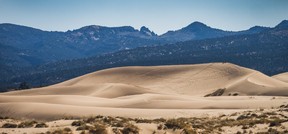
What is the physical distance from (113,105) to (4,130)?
93.1ft

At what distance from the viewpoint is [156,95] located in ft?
187

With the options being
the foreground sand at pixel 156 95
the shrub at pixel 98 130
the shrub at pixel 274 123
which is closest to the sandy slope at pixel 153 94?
the foreground sand at pixel 156 95

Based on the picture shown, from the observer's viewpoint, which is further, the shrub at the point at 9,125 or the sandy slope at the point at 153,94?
the sandy slope at the point at 153,94

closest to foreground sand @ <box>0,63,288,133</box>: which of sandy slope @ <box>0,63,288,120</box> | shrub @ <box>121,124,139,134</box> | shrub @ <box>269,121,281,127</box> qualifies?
sandy slope @ <box>0,63,288,120</box>

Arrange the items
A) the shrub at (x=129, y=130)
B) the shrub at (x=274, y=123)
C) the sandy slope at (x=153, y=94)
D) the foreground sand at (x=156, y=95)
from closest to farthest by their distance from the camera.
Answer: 1. the shrub at (x=129, y=130)
2. the shrub at (x=274, y=123)
3. the foreground sand at (x=156, y=95)
4. the sandy slope at (x=153, y=94)

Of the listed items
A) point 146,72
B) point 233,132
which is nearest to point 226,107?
point 233,132

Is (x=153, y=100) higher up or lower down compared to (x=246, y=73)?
lower down

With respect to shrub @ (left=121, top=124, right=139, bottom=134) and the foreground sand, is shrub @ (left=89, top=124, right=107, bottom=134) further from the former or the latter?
the foreground sand

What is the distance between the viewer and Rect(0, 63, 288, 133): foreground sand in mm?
38062

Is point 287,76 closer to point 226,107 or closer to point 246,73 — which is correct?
point 246,73

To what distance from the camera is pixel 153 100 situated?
50.4 meters

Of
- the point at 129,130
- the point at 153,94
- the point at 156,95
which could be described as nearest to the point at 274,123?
the point at 129,130

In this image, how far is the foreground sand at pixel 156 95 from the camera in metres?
38.1

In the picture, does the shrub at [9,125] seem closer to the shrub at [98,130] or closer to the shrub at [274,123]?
the shrub at [98,130]
